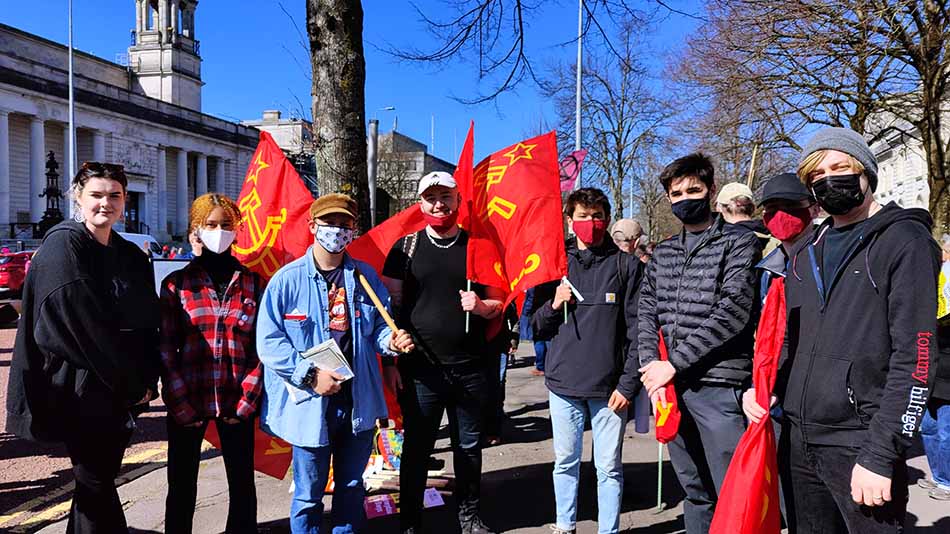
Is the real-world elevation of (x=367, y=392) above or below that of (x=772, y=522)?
above

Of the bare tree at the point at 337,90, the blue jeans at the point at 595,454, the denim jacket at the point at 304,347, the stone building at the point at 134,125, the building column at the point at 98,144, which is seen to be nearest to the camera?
the denim jacket at the point at 304,347

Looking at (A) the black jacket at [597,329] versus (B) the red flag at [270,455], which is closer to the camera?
(A) the black jacket at [597,329]

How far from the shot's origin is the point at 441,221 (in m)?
4.09

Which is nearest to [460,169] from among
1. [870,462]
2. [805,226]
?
[805,226]

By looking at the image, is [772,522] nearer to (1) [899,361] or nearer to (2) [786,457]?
(2) [786,457]

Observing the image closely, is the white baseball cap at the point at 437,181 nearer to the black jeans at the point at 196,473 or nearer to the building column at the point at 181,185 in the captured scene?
the black jeans at the point at 196,473

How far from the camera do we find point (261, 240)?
15.9ft

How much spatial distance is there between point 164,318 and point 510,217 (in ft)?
7.25

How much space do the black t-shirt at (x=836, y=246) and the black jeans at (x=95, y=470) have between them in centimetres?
328

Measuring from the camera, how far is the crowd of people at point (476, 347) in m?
2.48

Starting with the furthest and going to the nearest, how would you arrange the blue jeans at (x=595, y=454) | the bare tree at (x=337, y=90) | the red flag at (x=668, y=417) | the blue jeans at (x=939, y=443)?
the bare tree at (x=337, y=90) < the blue jeans at (x=939, y=443) < the blue jeans at (x=595, y=454) < the red flag at (x=668, y=417)

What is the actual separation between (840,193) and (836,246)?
21cm

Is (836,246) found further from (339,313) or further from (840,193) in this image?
(339,313)

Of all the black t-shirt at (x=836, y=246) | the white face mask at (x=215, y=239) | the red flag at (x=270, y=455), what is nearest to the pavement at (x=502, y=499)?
the red flag at (x=270, y=455)
